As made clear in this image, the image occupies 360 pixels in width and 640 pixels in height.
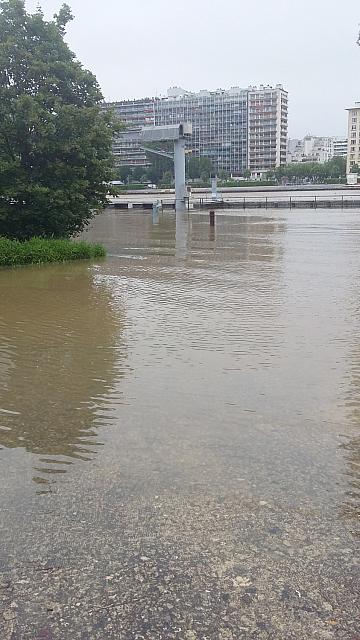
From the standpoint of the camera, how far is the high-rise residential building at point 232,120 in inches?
6491

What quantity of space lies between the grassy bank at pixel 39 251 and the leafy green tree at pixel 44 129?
1.10 metres

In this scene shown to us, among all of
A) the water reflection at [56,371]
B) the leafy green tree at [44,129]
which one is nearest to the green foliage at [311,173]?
the leafy green tree at [44,129]

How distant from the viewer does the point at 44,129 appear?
56.3 feet

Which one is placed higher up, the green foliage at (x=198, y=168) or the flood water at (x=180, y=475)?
the green foliage at (x=198, y=168)

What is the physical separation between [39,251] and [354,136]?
155m

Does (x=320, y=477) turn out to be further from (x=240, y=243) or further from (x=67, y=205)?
(x=240, y=243)

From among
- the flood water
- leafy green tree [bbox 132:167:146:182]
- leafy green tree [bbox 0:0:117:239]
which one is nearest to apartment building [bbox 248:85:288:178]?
leafy green tree [bbox 132:167:146:182]

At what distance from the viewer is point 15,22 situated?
18.3 meters

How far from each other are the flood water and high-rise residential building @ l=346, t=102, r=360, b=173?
154 metres

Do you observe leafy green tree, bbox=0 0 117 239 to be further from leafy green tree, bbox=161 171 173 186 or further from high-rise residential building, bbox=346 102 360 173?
high-rise residential building, bbox=346 102 360 173

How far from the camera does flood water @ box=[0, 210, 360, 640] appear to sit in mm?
3059

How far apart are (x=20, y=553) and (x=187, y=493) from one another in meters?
1.19

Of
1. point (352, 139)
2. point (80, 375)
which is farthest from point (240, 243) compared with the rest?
point (352, 139)

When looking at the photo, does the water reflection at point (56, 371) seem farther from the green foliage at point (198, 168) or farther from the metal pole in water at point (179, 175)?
the green foliage at point (198, 168)
